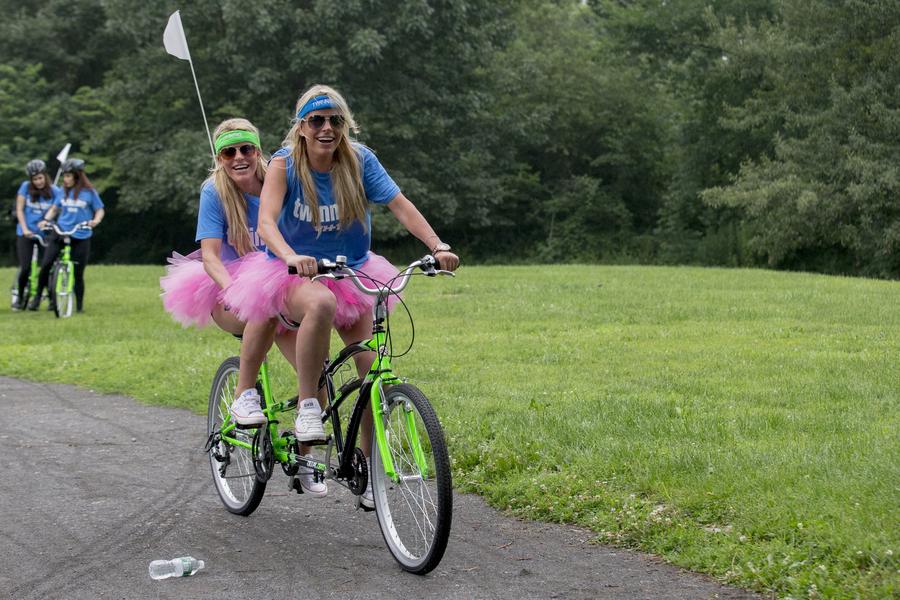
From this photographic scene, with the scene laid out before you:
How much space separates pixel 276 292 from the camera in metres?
5.60

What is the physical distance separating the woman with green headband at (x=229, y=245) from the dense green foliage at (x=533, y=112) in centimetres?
2791

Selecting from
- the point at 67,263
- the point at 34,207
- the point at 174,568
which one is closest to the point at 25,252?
the point at 34,207

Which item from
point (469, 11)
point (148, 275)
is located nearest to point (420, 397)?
point (148, 275)

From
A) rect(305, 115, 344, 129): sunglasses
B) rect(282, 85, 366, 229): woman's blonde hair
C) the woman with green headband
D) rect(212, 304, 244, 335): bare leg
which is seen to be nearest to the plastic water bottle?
the woman with green headband

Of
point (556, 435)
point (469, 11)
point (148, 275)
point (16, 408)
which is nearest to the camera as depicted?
point (556, 435)

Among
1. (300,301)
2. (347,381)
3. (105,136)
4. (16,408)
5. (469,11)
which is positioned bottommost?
(16,408)

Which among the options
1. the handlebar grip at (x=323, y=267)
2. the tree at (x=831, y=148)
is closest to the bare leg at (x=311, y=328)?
the handlebar grip at (x=323, y=267)

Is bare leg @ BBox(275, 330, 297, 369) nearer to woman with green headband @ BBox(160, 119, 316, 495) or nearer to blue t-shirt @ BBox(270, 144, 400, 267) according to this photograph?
woman with green headband @ BBox(160, 119, 316, 495)

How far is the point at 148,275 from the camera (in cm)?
2731

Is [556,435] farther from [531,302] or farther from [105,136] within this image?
[105,136]

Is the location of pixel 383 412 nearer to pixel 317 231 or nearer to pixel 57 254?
pixel 317 231

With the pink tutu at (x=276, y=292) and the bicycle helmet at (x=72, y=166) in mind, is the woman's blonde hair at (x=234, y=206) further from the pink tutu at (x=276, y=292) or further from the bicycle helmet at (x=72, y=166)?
the bicycle helmet at (x=72, y=166)

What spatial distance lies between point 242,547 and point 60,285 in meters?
11.9

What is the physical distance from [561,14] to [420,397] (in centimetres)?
4741
